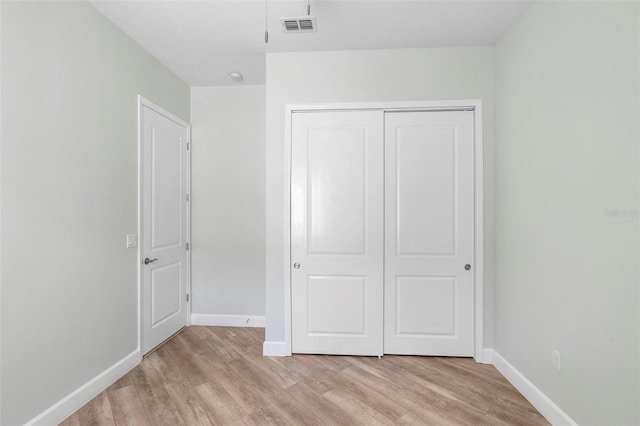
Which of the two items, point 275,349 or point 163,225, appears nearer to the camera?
point 275,349

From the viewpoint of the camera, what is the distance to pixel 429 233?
8.36 feet

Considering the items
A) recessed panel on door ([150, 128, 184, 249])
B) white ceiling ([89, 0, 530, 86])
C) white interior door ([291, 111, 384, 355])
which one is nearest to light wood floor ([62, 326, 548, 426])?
white interior door ([291, 111, 384, 355])

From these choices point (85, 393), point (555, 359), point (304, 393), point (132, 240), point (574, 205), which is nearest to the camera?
point (574, 205)

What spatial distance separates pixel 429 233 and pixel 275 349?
5.81ft

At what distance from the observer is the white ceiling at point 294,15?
2.03 m

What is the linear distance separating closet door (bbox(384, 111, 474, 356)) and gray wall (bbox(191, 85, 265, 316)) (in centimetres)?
154

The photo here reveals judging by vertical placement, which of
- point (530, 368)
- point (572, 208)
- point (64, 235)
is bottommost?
point (530, 368)

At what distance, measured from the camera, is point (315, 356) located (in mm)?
2602

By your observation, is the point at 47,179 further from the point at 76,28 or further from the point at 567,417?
the point at 567,417

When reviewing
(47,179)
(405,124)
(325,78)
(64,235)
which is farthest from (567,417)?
(47,179)

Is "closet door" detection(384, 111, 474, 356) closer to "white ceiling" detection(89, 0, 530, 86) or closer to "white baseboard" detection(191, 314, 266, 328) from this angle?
"white ceiling" detection(89, 0, 530, 86)

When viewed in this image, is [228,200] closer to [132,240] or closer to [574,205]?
→ [132,240]

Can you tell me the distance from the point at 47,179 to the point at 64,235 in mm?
369

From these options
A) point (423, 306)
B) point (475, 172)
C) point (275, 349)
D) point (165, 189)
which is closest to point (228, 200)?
point (165, 189)
